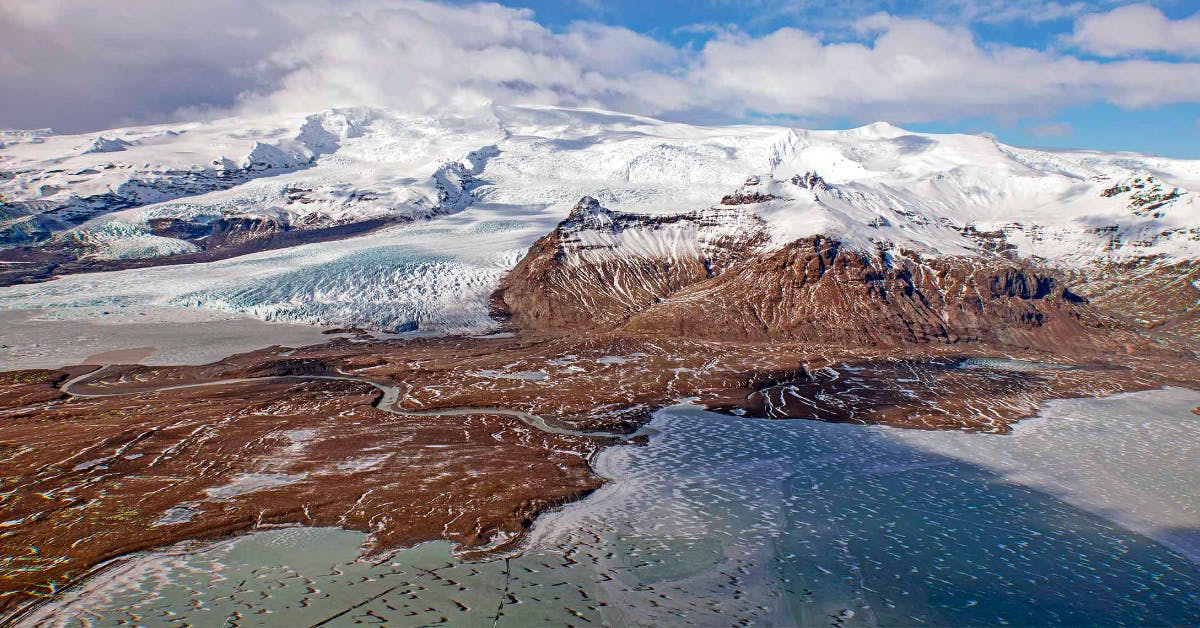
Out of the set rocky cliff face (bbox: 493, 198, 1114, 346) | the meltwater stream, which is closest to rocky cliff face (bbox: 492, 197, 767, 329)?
rocky cliff face (bbox: 493, 198, 1114, 346)

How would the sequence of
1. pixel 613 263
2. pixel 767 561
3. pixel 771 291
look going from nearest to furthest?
1. pixel 767 561
2. pixel 771 291
3. pixel 613 263

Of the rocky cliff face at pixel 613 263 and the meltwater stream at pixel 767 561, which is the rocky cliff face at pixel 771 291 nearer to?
the rocky cliff face at pixel 613 263

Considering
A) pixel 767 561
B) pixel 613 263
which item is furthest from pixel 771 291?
pixel 767 561

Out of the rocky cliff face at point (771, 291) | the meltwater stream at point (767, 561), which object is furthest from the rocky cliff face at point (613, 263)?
the meltwater stream at point (767, 561)

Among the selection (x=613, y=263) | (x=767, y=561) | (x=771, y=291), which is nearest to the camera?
(x=767, y=561)

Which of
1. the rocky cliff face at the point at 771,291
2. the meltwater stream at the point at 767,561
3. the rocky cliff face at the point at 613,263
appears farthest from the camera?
the rocky cliff face at the point at 613,263

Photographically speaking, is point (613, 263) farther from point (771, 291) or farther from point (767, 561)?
point (767, 561)
